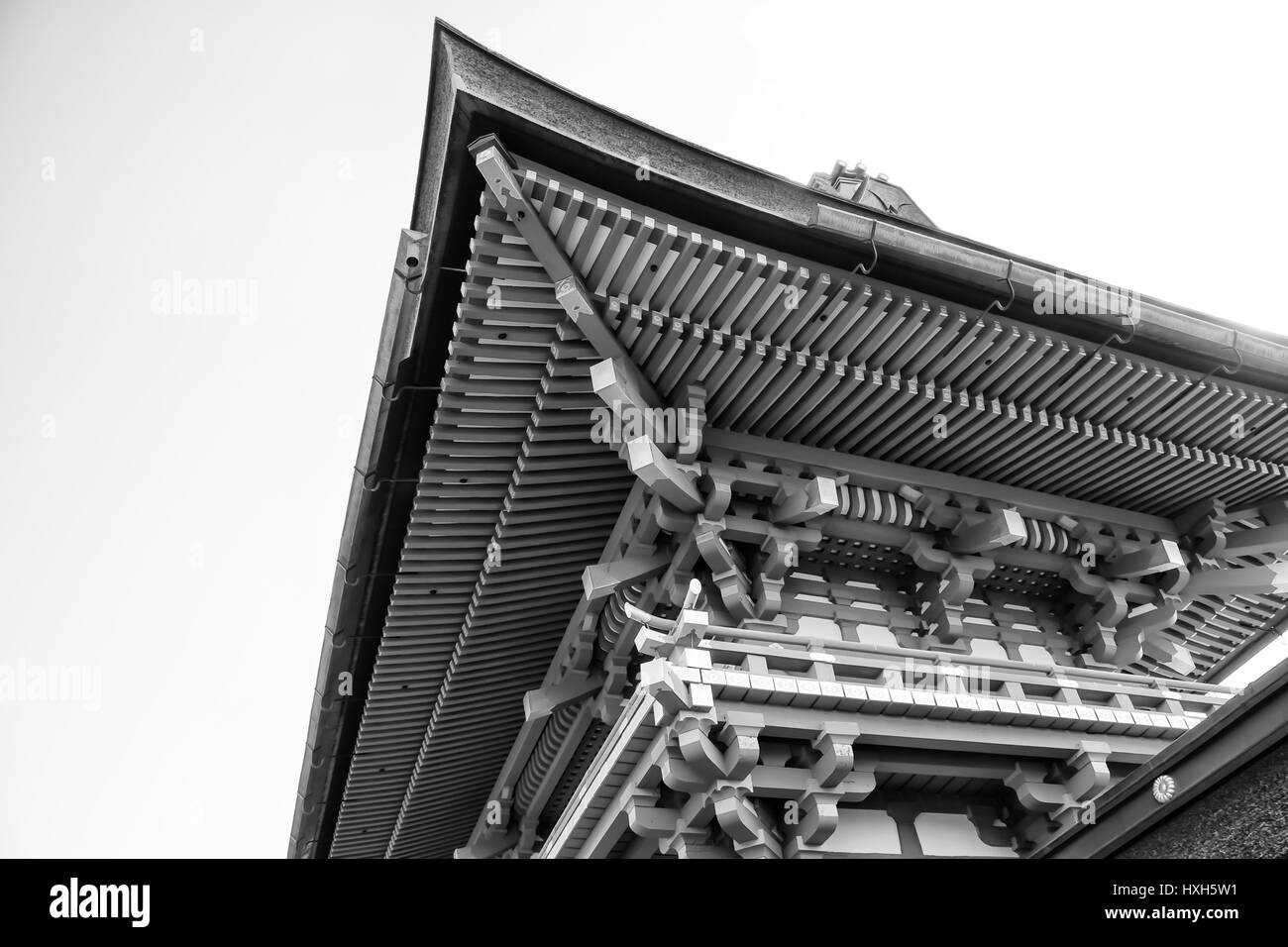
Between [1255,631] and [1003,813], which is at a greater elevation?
[1255,631]

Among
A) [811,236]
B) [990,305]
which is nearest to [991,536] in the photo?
[990,305]

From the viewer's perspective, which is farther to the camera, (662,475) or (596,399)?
(596,399)

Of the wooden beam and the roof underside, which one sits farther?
the wooden beam

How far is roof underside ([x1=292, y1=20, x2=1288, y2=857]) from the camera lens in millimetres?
7234

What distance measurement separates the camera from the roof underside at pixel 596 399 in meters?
7.23

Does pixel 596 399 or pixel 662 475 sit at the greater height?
pixel 596 399

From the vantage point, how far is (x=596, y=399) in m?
8.21

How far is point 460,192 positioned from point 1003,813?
20.3 ft

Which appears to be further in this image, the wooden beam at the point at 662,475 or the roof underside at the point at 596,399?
the wooden beam at the point at 662,475

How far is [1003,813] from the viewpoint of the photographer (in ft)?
26.5
